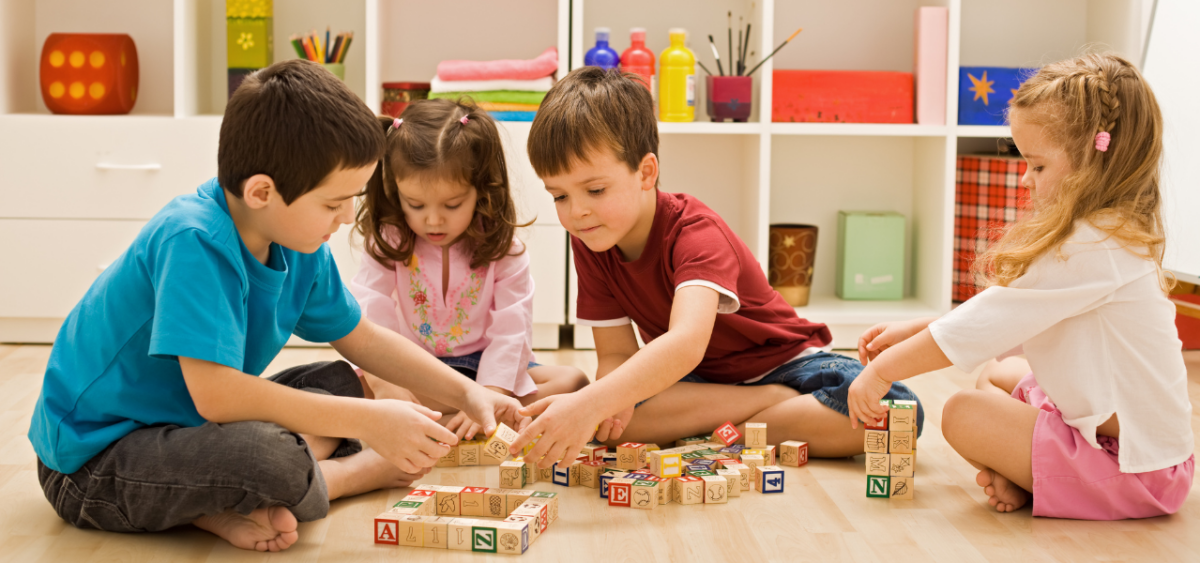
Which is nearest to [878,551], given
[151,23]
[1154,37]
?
[1154,37]

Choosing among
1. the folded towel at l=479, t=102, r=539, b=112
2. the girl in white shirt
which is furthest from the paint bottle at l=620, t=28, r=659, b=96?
the girl in white shirt

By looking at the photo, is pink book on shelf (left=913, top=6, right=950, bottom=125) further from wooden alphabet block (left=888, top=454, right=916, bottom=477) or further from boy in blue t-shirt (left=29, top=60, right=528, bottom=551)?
boy in blue t-shirt (left=29, top=60, right=528, bottom=551)

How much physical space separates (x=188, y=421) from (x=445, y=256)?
24.5 inches

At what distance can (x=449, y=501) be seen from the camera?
124 cm

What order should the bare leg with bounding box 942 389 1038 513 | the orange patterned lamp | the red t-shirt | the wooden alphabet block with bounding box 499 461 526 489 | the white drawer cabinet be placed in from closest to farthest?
the bare leg with bounding box 942 389 1038 513, the wooden alphabet block with bounding box 499 461 526 489, the red t-shirt, the white drawer cabinet, the orange patterned lamp

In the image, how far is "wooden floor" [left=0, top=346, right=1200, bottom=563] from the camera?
1122 millimetres

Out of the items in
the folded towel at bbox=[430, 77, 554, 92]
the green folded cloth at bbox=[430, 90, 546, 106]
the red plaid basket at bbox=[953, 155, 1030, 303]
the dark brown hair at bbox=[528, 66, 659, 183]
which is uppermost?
the folded towel at bbox=[430, 77, 554, 92]

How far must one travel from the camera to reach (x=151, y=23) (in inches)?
104

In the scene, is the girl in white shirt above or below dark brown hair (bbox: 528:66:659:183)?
below

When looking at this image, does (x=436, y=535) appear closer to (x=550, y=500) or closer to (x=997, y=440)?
(x=550, y=500)

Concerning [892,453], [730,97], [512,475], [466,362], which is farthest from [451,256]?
[730,97]

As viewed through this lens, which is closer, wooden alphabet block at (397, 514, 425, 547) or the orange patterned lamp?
wooden alphabet block at (397, 514, 425, 547)

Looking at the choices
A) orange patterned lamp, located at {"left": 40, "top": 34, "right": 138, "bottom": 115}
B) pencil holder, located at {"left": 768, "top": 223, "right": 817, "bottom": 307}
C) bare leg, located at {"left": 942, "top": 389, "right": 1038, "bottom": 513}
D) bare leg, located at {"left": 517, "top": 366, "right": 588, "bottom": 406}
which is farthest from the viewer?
pencil holder, located at {"left": 768, "top": 223, "right": 817, "bottom": 307}

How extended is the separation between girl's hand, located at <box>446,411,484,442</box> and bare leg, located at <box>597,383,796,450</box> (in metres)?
0.22
